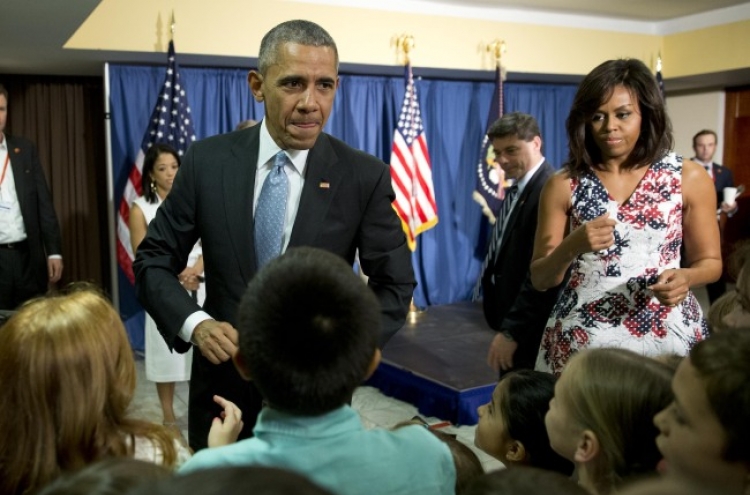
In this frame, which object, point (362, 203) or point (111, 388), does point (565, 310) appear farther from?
point (111, 388)

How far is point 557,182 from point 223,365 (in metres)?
0.96

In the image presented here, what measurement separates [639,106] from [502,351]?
82 cm

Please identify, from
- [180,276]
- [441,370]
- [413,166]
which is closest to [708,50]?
[413,166]

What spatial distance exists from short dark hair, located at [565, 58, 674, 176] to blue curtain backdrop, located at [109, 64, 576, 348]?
4.45 m

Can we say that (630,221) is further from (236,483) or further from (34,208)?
(34,208)

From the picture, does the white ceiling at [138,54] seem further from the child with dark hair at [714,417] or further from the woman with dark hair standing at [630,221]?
the child with dark hair at [714,417]

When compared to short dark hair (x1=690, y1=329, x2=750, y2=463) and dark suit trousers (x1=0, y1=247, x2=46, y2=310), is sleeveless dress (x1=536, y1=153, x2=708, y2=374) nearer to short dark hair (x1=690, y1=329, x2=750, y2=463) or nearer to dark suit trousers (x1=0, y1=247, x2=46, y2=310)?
short dark hair (x1=690, y1=329, x2=750, y2=463)

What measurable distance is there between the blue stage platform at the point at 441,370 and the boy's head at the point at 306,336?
302 cm

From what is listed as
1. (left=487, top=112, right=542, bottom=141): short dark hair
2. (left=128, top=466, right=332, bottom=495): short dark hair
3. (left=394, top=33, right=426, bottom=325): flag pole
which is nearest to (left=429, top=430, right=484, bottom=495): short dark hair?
(left=128, top=466, right=332, bottom=495): short dark hair

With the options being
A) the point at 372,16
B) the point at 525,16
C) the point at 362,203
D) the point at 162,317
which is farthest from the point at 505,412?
the point at 525,16

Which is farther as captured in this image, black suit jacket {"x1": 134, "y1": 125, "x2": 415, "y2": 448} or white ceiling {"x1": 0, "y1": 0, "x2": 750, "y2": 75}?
white ceiling {"x1": 0, "y1": 0, "x2": 750, "y2": 75}

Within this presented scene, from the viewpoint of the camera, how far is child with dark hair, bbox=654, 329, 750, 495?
0.99 meters

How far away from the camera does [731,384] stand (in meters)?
1.00

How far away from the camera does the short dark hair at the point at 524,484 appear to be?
682 mm
